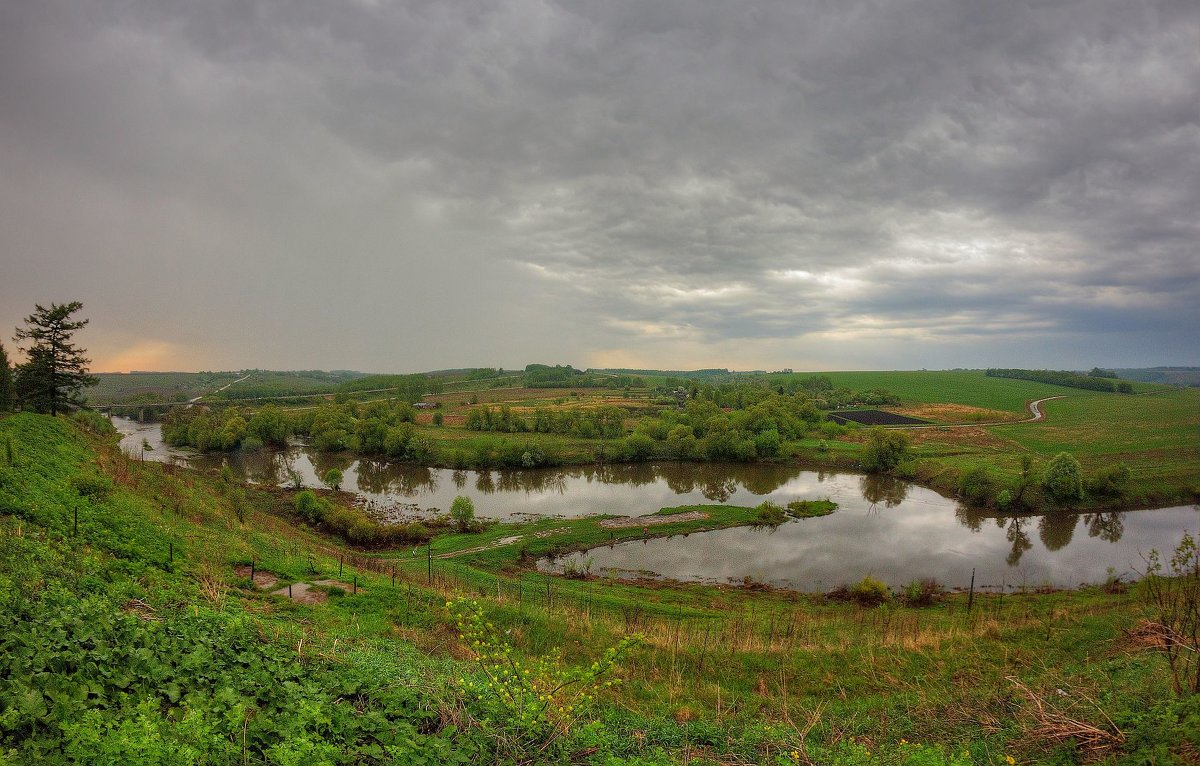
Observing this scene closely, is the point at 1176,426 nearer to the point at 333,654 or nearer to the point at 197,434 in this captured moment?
the point at 333,654

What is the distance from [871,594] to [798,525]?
13.4 m

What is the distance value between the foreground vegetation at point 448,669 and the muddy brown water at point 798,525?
8990mm

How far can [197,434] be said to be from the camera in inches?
2655

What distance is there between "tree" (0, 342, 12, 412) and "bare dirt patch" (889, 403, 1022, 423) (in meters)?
109

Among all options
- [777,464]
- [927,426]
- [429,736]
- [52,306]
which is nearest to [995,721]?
[429,736]

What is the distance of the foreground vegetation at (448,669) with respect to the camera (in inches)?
193

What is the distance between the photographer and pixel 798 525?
123ft

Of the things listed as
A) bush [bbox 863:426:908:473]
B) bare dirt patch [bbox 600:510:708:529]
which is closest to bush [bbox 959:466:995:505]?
bush [bbox 863:426:908:473]

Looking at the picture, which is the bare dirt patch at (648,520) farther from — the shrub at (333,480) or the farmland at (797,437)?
the shrub at (333,480)

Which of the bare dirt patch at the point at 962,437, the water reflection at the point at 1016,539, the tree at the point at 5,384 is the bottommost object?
the water reflection at the point at 1016,539

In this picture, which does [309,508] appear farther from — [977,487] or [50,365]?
[977,487]

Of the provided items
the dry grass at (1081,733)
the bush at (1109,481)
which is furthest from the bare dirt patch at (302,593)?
the bush at (1109,481)

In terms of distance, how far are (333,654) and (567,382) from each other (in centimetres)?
18455

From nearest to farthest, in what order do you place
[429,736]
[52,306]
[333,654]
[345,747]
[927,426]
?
1. [345,747]
2. [429,736]
3. [333,654]
4. [52,306]
5. [927,426]
